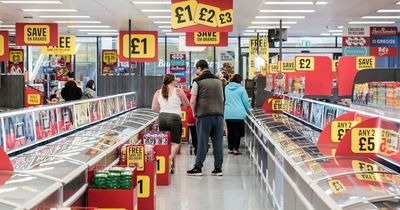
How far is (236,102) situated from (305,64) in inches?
81.5

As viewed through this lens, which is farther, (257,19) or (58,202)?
(257,19)

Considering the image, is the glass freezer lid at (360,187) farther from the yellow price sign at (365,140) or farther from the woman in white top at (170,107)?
the woman in white top at (170,107)

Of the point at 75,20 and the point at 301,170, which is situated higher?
the point at 75,20

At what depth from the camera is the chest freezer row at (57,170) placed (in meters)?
3.09

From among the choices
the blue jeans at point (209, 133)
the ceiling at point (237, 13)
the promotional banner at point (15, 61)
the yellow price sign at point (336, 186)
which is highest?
the ceiling at point (237, 13)

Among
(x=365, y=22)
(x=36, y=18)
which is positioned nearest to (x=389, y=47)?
(x=365, y=22)

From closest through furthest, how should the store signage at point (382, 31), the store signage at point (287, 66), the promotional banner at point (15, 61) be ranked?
the store signage at point (287, 66) < the store signage at point (382, 31) < the promotional banner at point (15, 61)

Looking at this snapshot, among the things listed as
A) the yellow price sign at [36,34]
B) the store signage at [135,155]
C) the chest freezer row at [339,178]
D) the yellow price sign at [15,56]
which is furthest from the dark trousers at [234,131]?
the yellow price sign at [15,56]

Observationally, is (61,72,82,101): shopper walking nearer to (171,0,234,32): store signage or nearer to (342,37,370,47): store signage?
(171,0,234,32): store signage

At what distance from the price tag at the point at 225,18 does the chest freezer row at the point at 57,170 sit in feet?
12.5

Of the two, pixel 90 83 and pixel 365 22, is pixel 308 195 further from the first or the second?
pixel 365 22

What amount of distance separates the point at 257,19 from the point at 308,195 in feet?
45.2

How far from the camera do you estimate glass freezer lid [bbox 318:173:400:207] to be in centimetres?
286

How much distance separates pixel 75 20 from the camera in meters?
17.5
